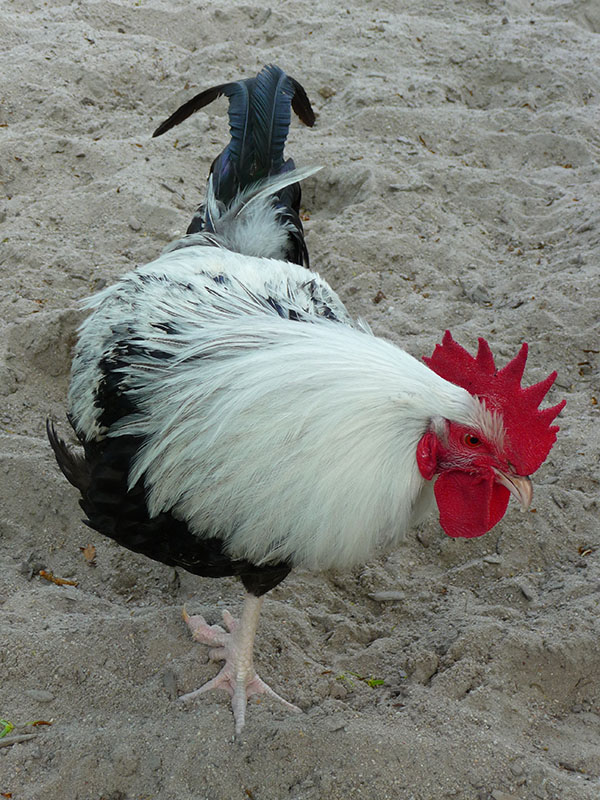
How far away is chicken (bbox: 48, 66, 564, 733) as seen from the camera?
1.92 meters

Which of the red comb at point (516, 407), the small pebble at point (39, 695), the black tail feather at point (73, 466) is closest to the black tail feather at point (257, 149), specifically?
the black tail feather at point (73, 466)

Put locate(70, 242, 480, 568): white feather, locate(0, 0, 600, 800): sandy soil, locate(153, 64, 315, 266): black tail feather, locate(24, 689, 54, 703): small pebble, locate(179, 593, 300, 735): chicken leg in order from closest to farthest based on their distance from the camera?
1. locate(70, 242, 480, 568): white feather
2. locate(0, 0, 600, 800): sandy soil
3. locate(24, 689, 54, 703): small pebble
4. locate(179, 593, 300, 735): chicken leg
5. locate(153, 64, 315, 266): black tail feather

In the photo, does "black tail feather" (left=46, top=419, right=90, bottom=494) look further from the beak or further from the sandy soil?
the beak

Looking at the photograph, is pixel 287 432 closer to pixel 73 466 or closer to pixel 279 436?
pixel 279 436

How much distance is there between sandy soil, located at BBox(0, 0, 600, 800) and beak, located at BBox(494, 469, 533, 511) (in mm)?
788

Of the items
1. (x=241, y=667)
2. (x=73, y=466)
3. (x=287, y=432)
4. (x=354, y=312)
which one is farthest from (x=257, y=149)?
(x=241, y=667)

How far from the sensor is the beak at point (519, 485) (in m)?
1.95

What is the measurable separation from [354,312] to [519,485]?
2.27 m

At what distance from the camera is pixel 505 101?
561cm

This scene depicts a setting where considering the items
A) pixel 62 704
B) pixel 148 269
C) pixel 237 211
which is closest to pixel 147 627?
pixel 62 704

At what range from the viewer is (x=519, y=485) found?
1949 mm

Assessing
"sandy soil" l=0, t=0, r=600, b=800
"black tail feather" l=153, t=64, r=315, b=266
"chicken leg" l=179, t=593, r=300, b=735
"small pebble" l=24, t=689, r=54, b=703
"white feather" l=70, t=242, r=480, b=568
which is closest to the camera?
"white feather" l=70, t=242, r=480, b=568

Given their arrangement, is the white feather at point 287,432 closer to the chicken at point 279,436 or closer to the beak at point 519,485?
the chicken at point 279,436

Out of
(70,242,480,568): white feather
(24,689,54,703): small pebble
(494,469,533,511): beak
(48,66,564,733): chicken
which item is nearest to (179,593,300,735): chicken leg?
(48,66,564,733): chicken
